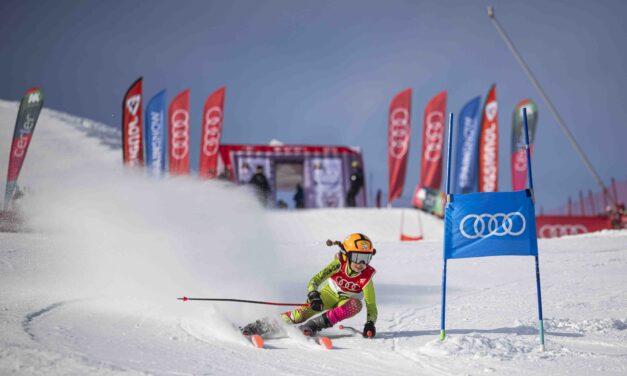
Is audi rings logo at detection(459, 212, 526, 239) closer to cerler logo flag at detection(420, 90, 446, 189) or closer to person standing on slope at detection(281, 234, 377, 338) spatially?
person standing on slope at detection(281, 234, 377, 338)

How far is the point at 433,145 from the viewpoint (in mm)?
27000

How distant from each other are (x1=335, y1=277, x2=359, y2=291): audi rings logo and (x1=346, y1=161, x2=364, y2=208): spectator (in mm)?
21295

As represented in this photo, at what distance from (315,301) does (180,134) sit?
22.3 m

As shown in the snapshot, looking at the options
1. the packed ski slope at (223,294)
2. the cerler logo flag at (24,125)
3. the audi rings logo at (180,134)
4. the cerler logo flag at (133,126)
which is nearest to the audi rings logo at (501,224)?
the packed ski slope at (223,294)

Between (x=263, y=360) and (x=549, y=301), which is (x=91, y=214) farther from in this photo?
(x=549, y=301)

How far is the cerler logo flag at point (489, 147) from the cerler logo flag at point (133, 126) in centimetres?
1424

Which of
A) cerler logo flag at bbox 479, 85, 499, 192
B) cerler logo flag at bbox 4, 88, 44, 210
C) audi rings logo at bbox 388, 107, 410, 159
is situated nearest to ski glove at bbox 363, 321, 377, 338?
cerler logo flag at bbox 4, 88, 44, 210

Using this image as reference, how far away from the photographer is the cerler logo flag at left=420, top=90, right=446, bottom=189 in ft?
88.2

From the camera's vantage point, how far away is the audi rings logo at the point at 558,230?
72.5 ft

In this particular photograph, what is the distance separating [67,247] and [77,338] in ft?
16.5

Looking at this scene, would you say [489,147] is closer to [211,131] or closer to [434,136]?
[434,136]

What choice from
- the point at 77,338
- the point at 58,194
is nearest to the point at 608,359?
the point at 77,338

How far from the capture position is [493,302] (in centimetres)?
887

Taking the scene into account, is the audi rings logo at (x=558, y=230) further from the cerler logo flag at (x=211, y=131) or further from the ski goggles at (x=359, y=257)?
the ski goggles at (x=359, y=257)
